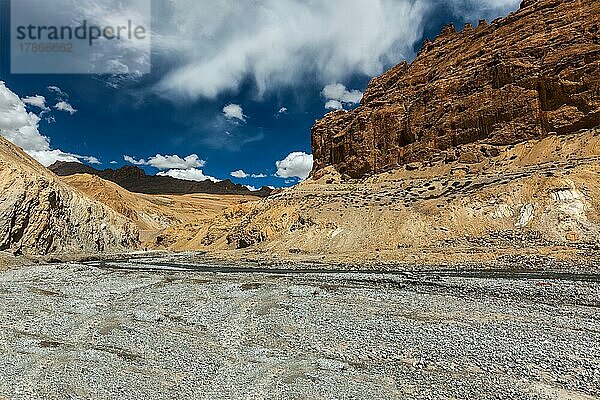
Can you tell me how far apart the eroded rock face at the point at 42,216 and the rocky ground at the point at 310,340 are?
77.2ft

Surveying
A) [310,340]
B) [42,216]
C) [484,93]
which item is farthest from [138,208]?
[310,340]

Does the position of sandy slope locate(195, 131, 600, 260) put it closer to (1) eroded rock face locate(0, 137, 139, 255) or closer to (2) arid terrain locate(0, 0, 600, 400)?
(2) arid terrain locate(0, 0, 600, 400)

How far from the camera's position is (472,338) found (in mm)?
13906

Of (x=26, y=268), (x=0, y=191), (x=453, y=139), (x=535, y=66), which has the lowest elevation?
(x=26, y=268)

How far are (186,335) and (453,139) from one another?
5533 centimetres

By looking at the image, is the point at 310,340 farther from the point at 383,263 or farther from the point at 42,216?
the point at 42,216

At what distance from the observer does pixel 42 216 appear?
155ft

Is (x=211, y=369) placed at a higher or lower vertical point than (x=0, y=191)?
lower

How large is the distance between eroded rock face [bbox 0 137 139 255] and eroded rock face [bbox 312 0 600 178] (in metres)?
41.1

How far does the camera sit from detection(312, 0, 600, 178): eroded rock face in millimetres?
53469

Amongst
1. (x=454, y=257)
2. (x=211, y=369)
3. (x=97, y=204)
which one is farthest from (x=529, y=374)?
(x=97, y=204)

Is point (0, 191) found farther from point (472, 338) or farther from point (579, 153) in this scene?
point (579, 153)

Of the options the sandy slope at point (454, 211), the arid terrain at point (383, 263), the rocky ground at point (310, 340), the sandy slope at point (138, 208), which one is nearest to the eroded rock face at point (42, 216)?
the arid terrain at point (383, 263)

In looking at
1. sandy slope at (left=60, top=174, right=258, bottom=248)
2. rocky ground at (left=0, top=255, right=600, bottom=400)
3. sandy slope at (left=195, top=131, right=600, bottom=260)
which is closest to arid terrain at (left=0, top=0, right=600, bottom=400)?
rocky ground at (left=0, top=255, right=600, bottom=400)
